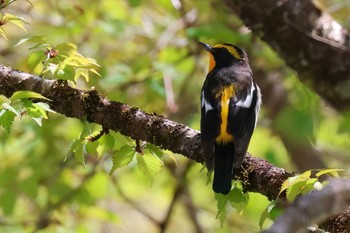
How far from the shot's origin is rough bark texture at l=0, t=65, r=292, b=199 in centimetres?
280

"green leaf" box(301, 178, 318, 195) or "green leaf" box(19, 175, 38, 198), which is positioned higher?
"green leaf" box(301, 178, 318, 195)

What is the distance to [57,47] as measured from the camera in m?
2.94

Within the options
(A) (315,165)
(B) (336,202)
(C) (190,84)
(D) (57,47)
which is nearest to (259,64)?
(C) (190,84)

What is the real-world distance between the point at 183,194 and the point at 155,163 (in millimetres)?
2800

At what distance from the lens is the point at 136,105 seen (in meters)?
5.29

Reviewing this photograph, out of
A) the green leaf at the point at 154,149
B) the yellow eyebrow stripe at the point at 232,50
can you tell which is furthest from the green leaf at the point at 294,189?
the yellow eyebrow stripe at the point at 232,50

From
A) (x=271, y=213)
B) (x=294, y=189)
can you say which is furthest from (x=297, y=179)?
(x=271, y=213)

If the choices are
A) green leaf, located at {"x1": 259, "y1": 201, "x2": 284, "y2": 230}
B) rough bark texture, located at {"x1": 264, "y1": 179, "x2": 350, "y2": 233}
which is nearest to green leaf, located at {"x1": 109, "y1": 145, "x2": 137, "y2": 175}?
green leaf, located at {"x1": 259, "y1": 201, "x2": 284, "y2": 230}

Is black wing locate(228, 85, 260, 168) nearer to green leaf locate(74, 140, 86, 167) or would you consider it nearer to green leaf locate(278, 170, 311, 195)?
green leaf locate(278, 170, 311, 195)

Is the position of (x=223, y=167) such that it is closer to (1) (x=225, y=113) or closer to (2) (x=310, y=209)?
(1) (x=225, y=113)

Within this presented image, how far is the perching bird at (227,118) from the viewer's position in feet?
9.20

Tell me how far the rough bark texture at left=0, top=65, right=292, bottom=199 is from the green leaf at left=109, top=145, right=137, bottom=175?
0.13m

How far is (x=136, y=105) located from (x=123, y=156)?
263 centimetres

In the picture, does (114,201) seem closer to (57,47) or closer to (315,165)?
(315,165)
